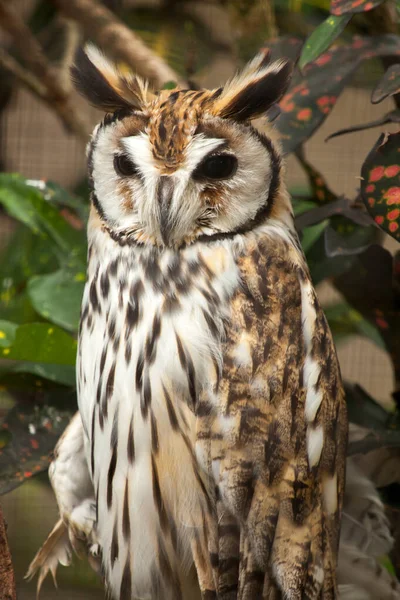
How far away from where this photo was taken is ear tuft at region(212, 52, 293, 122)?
1.21m

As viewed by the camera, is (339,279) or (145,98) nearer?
(145,98)

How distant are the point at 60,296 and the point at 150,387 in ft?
1.70

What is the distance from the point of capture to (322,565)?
4.08 ft

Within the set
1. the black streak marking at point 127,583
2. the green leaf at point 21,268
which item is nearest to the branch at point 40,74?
the green leaf at point 21,268

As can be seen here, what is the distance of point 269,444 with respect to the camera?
1.18m

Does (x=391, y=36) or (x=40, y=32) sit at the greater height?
(x=40, y=32)

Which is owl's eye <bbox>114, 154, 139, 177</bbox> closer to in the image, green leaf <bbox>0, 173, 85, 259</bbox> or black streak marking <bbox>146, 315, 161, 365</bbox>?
black streak marking <bbox>146, 315, 161, 365</bbox>

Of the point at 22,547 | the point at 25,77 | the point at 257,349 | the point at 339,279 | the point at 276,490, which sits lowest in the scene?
the point at 22,547

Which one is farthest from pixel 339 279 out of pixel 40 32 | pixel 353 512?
pixel 40 32

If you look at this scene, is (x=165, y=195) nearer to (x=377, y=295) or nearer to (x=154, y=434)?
(x=154, y=434)

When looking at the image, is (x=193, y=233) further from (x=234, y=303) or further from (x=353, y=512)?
(x=353, y=512)

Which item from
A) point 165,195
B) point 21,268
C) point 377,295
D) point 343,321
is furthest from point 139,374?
point 21,268

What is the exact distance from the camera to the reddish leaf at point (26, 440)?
1.44 metres

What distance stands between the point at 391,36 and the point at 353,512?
98 centimetres
